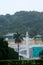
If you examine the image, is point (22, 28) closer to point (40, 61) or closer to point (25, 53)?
point (25, 53)

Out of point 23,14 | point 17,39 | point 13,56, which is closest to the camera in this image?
point 13,56

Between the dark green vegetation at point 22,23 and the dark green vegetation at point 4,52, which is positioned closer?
the dark green vegetation at point 4,52

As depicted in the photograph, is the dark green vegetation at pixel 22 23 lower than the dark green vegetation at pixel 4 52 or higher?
higher

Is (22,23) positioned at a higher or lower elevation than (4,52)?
higher

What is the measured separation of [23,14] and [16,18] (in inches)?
155

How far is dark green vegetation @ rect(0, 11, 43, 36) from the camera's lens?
47.3 meters

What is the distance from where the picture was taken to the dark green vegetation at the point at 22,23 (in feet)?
155

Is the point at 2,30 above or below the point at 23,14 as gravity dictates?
below

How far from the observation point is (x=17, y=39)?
108 ft

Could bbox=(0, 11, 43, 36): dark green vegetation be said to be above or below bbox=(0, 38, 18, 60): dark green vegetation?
above

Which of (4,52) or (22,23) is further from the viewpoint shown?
(22,23)

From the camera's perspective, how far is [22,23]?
162 ft

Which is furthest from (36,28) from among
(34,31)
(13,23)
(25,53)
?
(25,53)

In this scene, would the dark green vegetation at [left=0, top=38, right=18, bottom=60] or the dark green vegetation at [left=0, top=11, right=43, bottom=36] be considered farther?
the dark green vegetation at [left=0, top=11, right=43, bottom=36]
